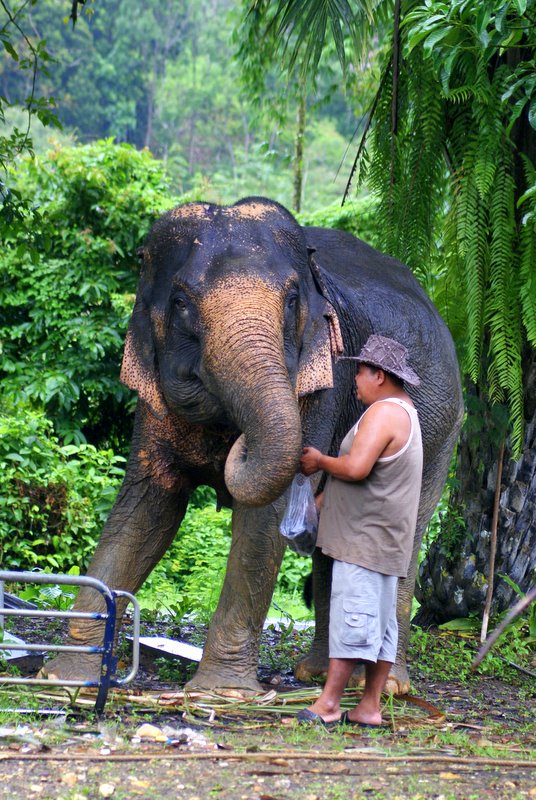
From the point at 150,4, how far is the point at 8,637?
163ft

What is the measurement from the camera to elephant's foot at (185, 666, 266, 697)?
521 centimetres

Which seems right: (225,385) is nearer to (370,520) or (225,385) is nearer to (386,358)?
(386,358)

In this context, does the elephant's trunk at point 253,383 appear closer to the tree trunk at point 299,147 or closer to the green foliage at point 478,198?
the green foliage at point 478,198

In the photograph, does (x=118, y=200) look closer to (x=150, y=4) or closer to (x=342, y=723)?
(x=342, y=723)

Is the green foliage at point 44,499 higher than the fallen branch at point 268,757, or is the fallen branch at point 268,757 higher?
the green foliage at point 44,499

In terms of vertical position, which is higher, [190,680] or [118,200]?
[118,200]

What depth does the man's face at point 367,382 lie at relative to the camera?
16.6ft

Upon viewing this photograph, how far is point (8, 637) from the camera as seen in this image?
5.72 metres

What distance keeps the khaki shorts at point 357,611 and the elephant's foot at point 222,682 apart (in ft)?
1.66

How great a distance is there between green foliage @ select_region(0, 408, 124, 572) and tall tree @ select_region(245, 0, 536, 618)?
2.93m

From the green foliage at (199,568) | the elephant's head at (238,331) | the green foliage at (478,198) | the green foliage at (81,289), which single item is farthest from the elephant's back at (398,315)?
the green foliage at (81,289)

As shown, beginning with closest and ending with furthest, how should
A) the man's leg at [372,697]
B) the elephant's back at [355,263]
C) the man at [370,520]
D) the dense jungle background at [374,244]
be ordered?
the man at [370,520] → the man's leg at [372,697] → the elephant's back at [355,263] → the dense jungle background at [374,244]

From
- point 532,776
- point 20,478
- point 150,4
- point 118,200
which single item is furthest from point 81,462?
point 150,4

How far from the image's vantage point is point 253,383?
466cm
